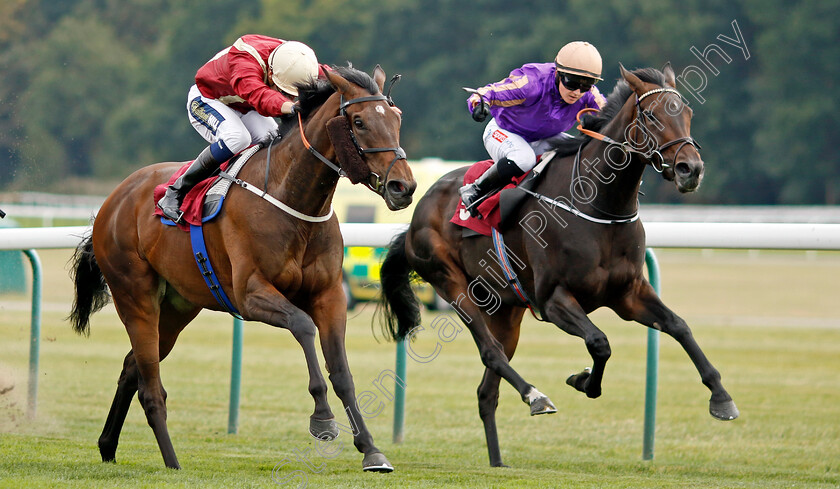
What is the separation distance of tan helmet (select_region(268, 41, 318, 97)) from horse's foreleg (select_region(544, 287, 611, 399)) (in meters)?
1.62

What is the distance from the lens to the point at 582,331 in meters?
5.31

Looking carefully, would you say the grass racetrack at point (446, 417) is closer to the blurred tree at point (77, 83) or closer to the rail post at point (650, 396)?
the rail post at point (650, 396)

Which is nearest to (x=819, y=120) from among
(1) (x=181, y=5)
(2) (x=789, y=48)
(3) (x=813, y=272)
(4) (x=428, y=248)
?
(2) (x=789, y=48)

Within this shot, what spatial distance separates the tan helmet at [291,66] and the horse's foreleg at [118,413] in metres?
1.71

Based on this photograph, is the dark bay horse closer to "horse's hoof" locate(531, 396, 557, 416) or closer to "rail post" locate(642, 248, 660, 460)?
"horse's hoof" locate(531, 396, 557, 416)

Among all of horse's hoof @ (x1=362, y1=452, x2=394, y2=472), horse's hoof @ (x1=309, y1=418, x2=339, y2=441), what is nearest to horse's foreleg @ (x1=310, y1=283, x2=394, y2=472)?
horse's hoof @ (x1=362, y1=452, x2=394, y2=472)

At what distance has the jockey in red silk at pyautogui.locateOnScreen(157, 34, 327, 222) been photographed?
520 cm

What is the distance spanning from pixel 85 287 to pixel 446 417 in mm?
2865

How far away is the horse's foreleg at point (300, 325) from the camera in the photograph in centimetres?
460

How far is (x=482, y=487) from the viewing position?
15.7 ft

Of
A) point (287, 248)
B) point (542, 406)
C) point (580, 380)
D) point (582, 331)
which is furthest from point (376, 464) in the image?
point (580, 380)

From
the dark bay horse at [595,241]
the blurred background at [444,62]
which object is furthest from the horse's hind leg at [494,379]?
the blurred background at [444,62]

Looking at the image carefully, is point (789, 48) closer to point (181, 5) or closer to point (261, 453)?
point (181, 5)

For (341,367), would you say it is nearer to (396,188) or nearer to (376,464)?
(376,464)
